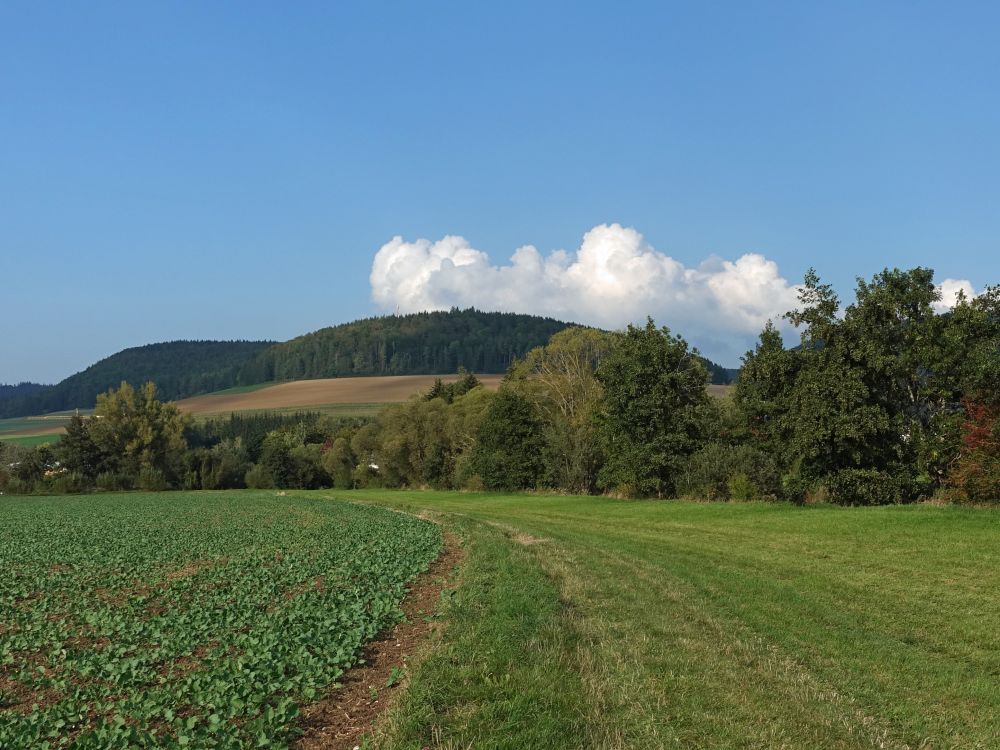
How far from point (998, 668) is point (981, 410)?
26496mm

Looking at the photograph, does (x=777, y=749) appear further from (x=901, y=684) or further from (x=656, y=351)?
(x=656, y=351)

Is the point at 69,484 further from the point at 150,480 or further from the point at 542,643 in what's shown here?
the point at 542,643

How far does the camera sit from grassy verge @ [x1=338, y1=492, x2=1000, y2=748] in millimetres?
7754

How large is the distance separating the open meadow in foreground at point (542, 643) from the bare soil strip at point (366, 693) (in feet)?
0.82

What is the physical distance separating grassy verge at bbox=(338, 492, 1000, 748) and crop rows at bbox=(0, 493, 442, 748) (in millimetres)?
1737

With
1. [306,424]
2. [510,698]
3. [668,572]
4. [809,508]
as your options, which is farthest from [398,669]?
[306,424]

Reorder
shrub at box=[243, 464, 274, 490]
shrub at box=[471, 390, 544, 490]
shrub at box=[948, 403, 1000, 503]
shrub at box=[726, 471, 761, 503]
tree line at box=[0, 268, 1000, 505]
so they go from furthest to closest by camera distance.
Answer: shrub at box=[243, 464, 274, 490]
shrub at box=[471, 390, 544, 490]
shrub at box=[726, 471, 761, 503]
tree line at box=[0, 268, 1000, 505]
shrub at box=[948, 403, 1000, 503]

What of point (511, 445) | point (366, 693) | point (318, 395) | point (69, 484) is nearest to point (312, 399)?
point (318, 395)

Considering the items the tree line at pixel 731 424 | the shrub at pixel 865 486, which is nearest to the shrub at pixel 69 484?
the tree line at pixel 731 424

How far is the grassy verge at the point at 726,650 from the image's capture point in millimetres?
7754

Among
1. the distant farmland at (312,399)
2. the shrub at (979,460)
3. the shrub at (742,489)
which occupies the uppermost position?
the distant farmland at (312,399)

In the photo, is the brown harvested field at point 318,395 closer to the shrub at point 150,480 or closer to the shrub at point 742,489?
the shrub at point 150,480

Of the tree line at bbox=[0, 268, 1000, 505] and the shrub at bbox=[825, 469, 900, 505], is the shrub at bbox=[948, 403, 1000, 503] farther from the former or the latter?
the shrub at bbox=[825, 469, 900, 505]

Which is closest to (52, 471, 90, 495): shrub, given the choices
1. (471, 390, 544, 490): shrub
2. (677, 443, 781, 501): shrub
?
(471, 390, 544, 490): shrub
